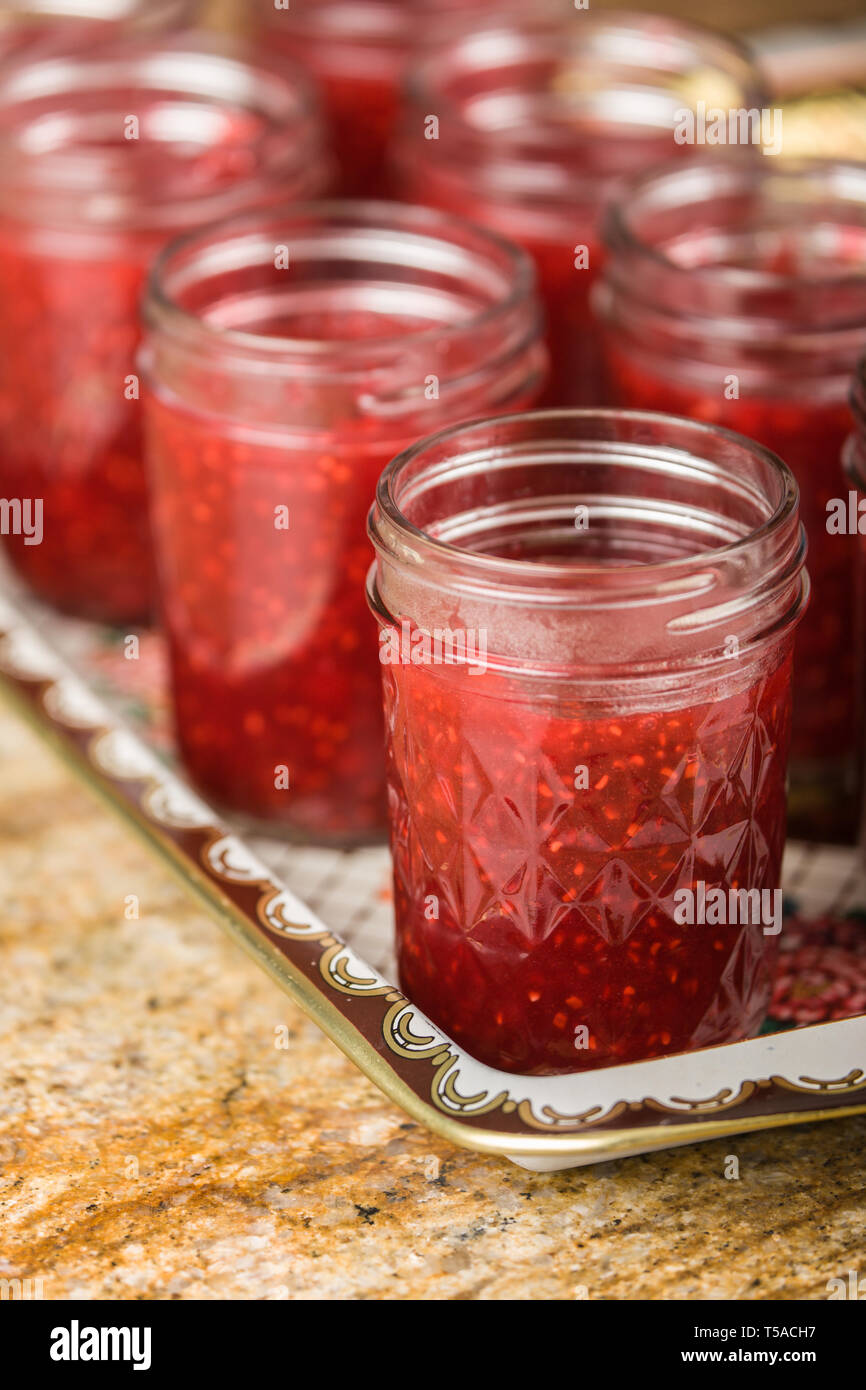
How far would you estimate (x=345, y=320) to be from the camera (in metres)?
1.45

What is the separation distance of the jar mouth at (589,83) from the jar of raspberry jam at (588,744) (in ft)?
1.97

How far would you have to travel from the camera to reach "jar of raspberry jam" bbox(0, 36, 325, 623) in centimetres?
148

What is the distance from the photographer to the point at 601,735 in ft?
3.22

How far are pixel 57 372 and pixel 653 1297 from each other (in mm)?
897

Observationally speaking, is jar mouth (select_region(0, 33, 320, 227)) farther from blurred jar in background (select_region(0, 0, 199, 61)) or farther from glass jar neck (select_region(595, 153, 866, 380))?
glass jar neck (select_region(595, 153, 866, 380))

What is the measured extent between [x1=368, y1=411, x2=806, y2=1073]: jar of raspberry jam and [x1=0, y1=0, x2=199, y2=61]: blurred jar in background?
0.86 m

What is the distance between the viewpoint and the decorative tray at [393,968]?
99cm

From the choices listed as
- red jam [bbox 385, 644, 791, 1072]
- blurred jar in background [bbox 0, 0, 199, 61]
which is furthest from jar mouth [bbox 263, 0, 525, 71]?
red jam [bbox 385, 644, 791, 1072]

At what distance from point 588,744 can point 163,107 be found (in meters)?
0.95

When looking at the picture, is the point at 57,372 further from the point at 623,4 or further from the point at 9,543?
the point at 623,4

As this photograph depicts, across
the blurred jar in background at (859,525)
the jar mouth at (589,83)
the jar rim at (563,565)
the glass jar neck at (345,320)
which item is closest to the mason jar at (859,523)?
the blurred jar in background at (859,525)

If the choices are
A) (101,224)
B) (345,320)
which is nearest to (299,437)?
(345,320)

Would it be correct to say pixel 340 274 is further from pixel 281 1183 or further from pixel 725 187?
pixel 281 1183
